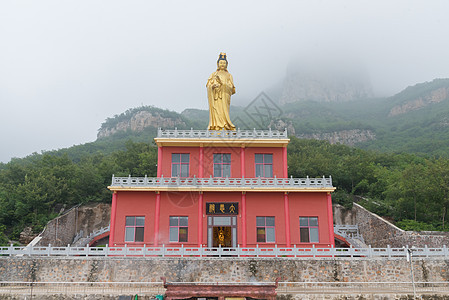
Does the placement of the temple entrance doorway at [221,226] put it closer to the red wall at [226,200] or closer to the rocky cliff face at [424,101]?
the red wall at [226,200]

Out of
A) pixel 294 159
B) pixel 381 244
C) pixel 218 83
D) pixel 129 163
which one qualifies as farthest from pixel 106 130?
pixel 381 244

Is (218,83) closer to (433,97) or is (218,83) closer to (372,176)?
(372,176)

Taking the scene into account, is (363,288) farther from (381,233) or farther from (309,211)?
(381,233)

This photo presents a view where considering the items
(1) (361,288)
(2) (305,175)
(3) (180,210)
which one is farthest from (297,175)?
(1) (361,288)

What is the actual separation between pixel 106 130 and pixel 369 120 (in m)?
82.5

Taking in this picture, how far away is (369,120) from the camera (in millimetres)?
102438

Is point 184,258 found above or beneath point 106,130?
beneath

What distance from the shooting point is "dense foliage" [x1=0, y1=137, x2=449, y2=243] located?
24.5 m

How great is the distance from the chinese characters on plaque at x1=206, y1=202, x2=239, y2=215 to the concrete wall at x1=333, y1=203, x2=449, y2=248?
11287 mm

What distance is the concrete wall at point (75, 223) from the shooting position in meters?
25.5

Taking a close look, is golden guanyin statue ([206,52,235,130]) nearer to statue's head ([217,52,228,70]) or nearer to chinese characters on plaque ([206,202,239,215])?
statue's head ([217,52,228,70])

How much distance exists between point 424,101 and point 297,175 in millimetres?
81351

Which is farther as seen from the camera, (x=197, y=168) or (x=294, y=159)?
(x=294, y=159)

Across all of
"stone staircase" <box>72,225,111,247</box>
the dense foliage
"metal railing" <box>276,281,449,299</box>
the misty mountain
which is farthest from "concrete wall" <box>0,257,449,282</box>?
the misty mountain
